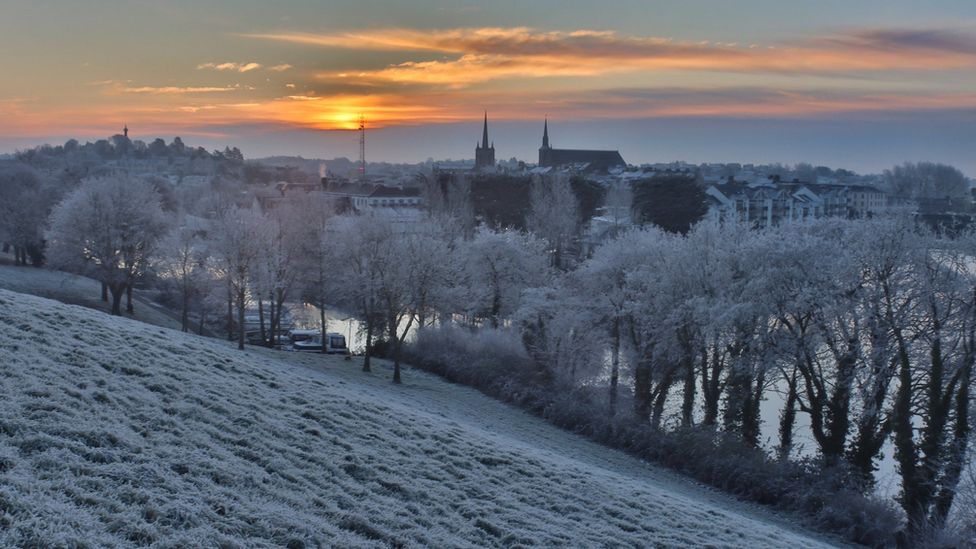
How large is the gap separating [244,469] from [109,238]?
3816 cm

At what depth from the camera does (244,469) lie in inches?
460

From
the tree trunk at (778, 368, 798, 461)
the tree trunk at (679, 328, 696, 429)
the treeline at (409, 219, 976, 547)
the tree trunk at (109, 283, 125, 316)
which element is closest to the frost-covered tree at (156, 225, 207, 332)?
the tree trunk at (109, 283, 125, 316)

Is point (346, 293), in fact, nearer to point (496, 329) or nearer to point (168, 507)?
point (496, 329)

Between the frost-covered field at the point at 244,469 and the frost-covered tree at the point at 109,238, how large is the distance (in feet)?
81.6

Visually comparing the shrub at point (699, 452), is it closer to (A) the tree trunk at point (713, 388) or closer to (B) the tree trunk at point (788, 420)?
(A) the tree trunk at point (713, 388)

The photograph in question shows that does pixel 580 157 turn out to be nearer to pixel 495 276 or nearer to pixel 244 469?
pixel 495 276

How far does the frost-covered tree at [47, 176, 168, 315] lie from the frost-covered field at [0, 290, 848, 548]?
24866mm

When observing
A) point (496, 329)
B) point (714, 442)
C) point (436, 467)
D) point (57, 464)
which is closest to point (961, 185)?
point (496, 329)

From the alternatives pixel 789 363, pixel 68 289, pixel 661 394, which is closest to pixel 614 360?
pixel 661 394

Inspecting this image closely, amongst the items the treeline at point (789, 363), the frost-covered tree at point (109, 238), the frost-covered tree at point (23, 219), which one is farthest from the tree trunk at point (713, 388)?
the frost-covered tree at point (23, 219)

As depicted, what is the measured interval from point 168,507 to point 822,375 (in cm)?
2431

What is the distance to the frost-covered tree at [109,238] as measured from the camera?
4406 centimetres

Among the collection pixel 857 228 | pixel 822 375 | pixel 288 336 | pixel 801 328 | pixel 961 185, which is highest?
pixel 961 185

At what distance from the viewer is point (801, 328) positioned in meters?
27.1
